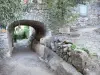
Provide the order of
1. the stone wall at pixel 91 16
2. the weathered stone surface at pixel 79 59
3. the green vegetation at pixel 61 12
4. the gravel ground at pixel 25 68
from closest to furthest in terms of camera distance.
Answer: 1. the weathered stone surface at pixel 79 59
2. the gravel ground at pixel 25 68
3. the green vegetation at pixel 61 12
4. the stone wall at pixel 91 16

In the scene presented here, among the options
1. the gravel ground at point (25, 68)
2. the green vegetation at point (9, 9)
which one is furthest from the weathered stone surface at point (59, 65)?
the green vegetation at point (9, 9)

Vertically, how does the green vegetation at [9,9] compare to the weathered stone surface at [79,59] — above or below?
above

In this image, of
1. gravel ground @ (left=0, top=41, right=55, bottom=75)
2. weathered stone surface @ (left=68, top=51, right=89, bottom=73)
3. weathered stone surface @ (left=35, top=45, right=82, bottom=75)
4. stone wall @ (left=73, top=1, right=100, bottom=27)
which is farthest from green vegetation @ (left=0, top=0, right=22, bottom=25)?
stone wall @ (left=73, top=1, right=100, bottom=27)

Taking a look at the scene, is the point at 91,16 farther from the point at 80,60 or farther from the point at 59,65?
the point at 80,60

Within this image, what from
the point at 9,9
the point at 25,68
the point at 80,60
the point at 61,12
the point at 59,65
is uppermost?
the point at 61,12

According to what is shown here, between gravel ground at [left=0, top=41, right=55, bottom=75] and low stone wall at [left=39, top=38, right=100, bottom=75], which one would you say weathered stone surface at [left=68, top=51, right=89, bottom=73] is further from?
gravel ground at [left=0, top=41, right=55, bottom=75]

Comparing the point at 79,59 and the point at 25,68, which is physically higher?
the point at 79,59

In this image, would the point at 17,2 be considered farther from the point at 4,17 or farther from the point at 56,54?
the point at 56,54

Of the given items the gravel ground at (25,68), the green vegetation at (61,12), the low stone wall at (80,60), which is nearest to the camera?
the low stone wall at (80,60)

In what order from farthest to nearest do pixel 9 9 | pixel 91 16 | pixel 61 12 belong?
pixel 91 16
pixel 61 12
pixel 9 9

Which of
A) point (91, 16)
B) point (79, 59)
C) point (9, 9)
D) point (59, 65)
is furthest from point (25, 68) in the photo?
point (91, 16)

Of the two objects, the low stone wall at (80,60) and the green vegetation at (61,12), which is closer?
the low stone wall at (80,60)

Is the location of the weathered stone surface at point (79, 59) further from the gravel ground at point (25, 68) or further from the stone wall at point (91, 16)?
the stone wall at point (91, 16)

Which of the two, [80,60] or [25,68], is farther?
[25,68]
